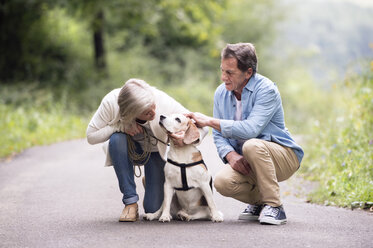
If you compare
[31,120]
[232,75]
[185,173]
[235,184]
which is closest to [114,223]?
[185,173]

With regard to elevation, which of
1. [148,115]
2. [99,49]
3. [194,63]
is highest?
[99,49]

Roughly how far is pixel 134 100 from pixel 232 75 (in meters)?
0.96

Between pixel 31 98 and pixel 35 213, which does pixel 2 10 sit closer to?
pixel 31 98

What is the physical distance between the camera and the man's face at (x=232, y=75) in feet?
16.3

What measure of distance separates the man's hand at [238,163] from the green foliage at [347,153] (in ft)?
5.29

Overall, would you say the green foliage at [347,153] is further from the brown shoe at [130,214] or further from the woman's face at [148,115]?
the woman's face at [148,115]

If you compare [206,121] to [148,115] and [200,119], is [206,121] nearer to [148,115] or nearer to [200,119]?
[200,119]

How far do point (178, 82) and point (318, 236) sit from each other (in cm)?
1864

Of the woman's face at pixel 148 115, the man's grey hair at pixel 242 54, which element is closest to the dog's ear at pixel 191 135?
the woman's face at pixel 148 115

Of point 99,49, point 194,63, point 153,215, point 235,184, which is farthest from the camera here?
point 194,63

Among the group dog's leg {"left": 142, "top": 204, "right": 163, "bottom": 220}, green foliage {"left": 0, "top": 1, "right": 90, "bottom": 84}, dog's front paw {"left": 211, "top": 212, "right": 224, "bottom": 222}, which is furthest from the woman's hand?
green foliage {"left": 0, "top": 1, "right": 90, "bottom": 84}

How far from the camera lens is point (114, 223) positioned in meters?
5.18

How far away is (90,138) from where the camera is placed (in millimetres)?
5195

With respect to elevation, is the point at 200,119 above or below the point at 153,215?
above
